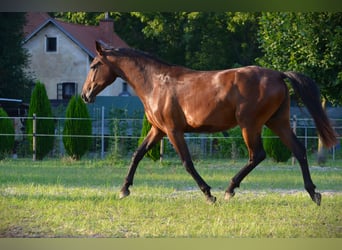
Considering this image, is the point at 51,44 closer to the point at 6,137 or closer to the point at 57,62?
the point at 57,62

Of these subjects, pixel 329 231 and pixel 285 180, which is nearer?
pixel 329 231

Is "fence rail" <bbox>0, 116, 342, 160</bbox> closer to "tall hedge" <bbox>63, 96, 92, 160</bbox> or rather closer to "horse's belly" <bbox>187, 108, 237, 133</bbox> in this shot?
"tall hedge" <bbox>63, 96, 92, 160</bbox>

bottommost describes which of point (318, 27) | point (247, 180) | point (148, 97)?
point (247, 180)

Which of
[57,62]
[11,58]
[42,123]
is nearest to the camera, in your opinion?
[42,123]

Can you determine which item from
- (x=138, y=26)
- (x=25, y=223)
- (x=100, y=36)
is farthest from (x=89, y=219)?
(x=138, y=26)

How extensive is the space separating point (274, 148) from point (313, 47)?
277cm

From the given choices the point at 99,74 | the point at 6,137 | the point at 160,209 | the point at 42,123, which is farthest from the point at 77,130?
the point at 160,209

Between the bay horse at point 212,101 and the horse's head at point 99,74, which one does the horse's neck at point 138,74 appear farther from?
the horse's head at point 99,74

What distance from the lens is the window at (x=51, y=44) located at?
66.2 ft

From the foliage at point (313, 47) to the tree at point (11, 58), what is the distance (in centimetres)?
708

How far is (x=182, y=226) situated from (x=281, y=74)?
2.00 m

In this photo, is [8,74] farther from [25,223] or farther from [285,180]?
[25,223]

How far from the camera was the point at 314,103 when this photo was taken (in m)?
7.49

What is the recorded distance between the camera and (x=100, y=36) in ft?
64.8
